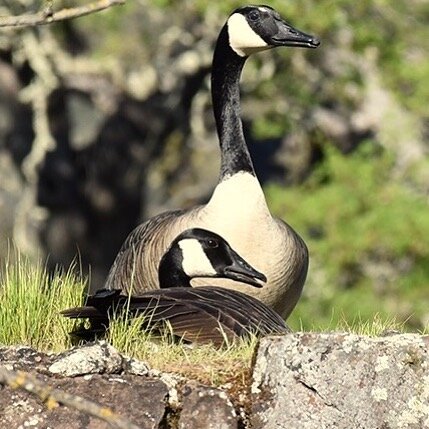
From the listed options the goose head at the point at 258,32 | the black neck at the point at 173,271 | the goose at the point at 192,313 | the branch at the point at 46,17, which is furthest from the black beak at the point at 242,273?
the branch at the point at 46,17

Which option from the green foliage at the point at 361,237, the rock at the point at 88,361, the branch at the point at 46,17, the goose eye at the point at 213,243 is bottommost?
the green foliage at the point at 361,237

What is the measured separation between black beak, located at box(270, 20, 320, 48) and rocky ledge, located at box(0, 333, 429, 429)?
411 cm

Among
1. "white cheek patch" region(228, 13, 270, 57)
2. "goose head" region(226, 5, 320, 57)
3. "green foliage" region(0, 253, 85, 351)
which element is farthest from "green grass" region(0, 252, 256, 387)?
"white cheek patch" region(228, 13, 270, 57)

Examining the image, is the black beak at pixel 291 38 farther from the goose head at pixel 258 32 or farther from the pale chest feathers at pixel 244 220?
the pale chest feathers at pixel 244 220

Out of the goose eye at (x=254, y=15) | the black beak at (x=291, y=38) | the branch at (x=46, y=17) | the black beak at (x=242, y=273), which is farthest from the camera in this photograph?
the goose eye at (x=254, y=15)

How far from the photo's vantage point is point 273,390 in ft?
16.5

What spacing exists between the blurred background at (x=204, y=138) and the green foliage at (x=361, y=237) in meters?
0.03

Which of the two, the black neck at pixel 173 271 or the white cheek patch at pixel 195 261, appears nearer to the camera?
the white cheek patch at pixel 195 261

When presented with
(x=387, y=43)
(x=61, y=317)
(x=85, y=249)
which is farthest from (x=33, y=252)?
(x=61, y=317)

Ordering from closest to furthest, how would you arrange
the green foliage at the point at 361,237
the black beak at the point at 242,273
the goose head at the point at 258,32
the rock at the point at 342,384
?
the rock at the point at 342,384
the black beak at the point at 242,273
the goose head at the point at 258,32
the green foliage at the point at 361,237

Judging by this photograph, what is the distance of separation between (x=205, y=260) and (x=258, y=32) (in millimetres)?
2406

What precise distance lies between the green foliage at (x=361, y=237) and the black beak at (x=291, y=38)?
28.0 ft

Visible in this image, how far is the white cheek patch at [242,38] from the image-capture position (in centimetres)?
936

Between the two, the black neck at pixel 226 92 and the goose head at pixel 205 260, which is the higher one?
the black neck at pixel 226 92
